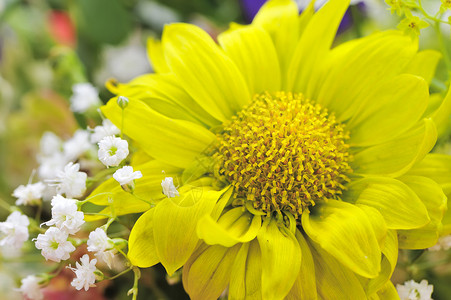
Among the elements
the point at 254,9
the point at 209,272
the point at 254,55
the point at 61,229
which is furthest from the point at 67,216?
the point at 254,9

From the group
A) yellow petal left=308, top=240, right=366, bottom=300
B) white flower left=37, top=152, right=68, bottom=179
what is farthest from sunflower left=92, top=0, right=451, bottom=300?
white flower left=37, top=152, right=68, bottom=179

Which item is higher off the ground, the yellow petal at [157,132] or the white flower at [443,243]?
the yellow petal at [157,132]

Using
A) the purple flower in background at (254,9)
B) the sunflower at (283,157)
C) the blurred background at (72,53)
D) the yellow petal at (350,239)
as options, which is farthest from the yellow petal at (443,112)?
the purple flower in background at (254,9)

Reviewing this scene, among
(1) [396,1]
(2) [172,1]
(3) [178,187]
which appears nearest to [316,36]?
(1) [396,1]

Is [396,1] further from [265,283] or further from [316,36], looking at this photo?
[265,283]

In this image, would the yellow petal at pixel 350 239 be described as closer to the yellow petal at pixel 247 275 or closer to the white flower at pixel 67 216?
the yellow petal at pixel 247 275

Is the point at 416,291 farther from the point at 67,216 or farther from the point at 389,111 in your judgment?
the point at 67,216

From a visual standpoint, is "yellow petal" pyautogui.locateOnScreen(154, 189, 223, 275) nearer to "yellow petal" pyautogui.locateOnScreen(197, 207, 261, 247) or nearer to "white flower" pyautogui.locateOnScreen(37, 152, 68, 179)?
"yellow petal" pyautogui.locateOnScreen(197, 207, 261, 247)
